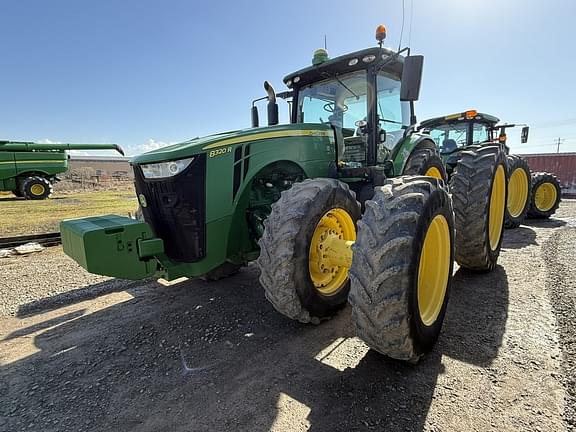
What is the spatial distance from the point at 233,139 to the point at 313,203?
916 mm

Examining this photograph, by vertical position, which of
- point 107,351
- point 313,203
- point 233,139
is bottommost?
point 107,351

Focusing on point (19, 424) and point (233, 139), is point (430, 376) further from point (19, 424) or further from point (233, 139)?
point (19, 424)

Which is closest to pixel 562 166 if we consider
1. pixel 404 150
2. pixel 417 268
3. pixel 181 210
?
pixel 404 150

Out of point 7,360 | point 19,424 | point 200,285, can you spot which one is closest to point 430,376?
point 19,424

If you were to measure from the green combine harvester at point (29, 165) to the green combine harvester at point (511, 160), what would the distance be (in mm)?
12101

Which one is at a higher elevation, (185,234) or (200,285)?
(185,234)

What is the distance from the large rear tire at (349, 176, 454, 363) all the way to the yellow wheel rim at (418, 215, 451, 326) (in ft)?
1.08

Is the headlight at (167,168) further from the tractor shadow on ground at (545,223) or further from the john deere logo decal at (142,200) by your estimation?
the tractor shadow on ground at (545,223)

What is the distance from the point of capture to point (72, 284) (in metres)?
4.41

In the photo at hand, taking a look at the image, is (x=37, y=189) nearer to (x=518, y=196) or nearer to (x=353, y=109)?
(x=353, y=109)

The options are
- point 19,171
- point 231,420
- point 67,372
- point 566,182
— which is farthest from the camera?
point 566,182

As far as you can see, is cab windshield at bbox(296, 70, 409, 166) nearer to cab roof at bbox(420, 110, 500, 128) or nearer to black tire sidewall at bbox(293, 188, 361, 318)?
black tire sidewall at bbox(293, 188, 361, 318)

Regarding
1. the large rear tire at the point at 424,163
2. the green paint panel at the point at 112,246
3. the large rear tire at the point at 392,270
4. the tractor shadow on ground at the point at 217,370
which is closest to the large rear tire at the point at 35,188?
the tractor shadow on ground at the point at 217,370

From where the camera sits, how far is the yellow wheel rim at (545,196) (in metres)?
8.16
